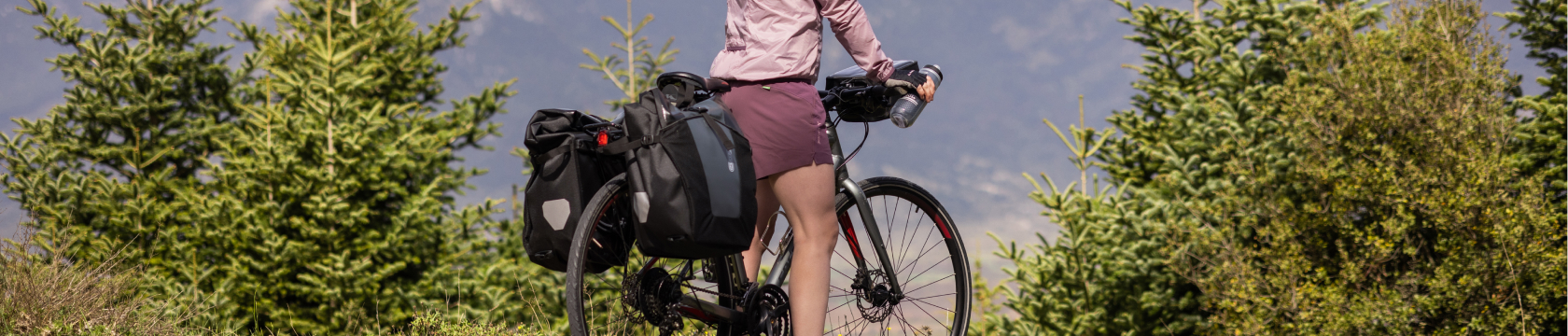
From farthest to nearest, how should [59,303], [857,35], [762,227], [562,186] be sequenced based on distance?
[59,303]
[762,227]
[857,35]
[562,186]

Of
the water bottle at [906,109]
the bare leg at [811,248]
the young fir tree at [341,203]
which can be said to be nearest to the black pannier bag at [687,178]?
the bare leg at [811,248]

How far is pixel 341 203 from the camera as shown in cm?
909

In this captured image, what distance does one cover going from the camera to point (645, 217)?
2701 mm

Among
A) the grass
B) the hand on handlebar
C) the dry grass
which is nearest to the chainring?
the hand on handlebar

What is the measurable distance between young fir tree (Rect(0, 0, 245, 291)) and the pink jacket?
332 inches

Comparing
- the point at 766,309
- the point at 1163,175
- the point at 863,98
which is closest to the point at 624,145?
the point at 766,309

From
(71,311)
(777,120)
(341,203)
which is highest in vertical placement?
(341,203)

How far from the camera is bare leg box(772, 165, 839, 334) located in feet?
10.1

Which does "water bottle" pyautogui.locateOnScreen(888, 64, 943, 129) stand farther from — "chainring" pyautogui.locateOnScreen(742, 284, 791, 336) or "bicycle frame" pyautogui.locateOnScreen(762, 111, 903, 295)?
"chainring" pyautogui.locateOnScreen(742, 284, 791, 336)

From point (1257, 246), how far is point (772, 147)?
33.7ft

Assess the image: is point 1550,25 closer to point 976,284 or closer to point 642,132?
point 976,284

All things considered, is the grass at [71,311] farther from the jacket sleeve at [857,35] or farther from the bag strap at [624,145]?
the jacket sleeve at [857,35]

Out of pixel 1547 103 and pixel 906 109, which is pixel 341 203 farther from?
pixel 1547 103

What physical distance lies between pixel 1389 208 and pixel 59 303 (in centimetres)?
1159
